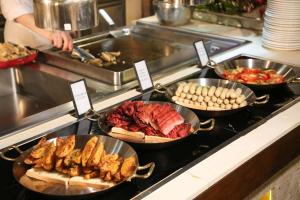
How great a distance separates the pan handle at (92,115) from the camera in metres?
1.38

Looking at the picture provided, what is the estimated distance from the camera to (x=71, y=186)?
100 cm

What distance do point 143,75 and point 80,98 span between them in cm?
31

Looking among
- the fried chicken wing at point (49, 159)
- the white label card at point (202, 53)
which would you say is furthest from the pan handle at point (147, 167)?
the white label card at point (202, 53)

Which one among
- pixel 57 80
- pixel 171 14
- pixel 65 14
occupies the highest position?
pixel 65 14

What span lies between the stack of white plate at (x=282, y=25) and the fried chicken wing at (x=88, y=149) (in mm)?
1383

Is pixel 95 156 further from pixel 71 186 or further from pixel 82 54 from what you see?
pixel 82 54

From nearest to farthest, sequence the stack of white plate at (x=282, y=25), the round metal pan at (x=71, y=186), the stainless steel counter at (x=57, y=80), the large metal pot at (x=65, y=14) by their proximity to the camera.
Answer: the large metal pot at (x=65, y=14)
the round metal pan at (x=71, y=186)
the stainless steel counter at (x=57, y=80)
the stack of white plate at (x=282, y=25)

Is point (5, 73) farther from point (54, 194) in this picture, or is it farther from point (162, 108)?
point (54, 194)

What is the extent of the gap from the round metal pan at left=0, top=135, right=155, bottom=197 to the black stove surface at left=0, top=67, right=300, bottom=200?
0.06ft

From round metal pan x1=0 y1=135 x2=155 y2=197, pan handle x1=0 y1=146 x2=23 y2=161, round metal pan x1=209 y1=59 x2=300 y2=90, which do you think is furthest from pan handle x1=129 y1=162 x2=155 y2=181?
round metal pan x1=209 y1=59 x2=300 y2=90

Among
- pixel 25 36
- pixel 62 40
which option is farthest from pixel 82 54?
pixel 25 36

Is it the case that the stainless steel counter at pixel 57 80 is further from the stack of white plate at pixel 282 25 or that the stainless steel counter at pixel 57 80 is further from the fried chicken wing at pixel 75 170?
the fried chicken wing at pixel 75 170

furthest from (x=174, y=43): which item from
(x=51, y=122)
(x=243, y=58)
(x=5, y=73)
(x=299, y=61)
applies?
(x=51, y=122)

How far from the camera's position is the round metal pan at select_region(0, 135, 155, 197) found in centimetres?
97
